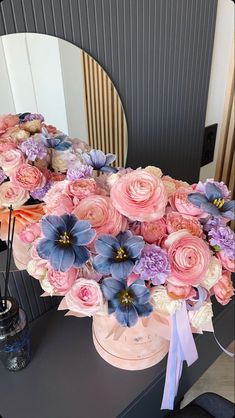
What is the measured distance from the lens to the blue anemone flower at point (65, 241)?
18.2 inches

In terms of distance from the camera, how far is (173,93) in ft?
3.25

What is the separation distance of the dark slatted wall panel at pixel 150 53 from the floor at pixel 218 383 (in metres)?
0.73

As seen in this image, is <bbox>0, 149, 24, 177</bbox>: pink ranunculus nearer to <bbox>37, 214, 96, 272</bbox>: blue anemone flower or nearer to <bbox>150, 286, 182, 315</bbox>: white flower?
<bbox>37, 214, 96, 272</bbox>: blue anemone flower

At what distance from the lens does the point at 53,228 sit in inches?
18.7

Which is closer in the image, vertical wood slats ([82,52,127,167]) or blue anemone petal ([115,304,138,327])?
blue anemone petal ([115,304,138,327])

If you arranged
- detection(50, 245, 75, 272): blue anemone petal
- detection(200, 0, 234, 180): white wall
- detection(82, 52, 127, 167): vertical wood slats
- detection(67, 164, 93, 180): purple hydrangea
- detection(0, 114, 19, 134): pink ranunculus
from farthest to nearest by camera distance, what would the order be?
detection(200, 0, 234, 180): white wall
detection(82, 52, 127, 167): vertical wood slats
detection(0, 114, 19, 134): pink ranunculus
detection(67, 164, 93, 180): purple hydrangea
detection(50, 245, 75, 272): blue anemone petal

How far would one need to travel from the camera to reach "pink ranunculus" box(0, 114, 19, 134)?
671mm

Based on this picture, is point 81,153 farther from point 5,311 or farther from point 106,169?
point 5,311

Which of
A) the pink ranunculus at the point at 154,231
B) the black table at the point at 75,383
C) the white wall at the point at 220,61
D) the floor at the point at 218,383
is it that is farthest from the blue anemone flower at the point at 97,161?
the floor at the point at 218,383

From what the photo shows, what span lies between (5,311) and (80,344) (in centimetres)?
21

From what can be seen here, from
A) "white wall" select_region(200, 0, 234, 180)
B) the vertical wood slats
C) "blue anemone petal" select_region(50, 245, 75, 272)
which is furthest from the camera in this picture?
"white wall" select_region(200, 0, 234, 180)

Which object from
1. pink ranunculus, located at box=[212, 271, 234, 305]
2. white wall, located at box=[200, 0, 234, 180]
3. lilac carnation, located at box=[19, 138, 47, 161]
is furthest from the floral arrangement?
white wall, located at box=[200, 0, 234, 180]

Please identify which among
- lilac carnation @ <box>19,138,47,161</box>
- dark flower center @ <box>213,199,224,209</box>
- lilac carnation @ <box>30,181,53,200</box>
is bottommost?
lilac carnation @ <box>30,181,53,200</box>

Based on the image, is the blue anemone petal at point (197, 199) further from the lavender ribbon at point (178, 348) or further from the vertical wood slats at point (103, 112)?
the vertical wood slats at point (103, 112)
